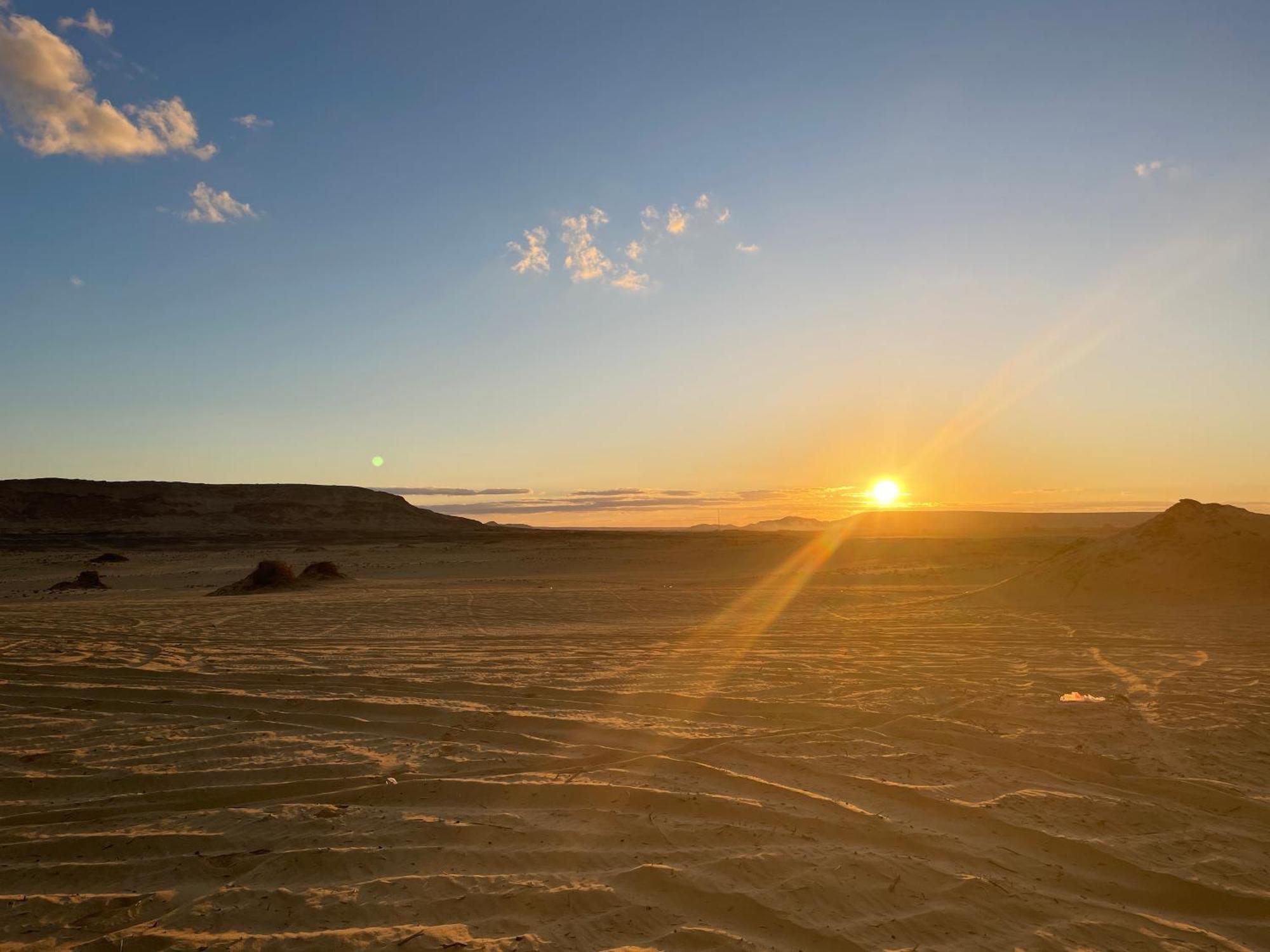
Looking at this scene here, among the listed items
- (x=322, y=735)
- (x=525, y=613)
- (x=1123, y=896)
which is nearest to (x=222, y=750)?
(x=322, y=735)

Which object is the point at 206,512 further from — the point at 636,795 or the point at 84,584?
the point at 636,795

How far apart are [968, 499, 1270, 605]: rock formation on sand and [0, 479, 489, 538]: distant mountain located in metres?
48.2

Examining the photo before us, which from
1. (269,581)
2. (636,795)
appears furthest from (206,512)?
(636,795)

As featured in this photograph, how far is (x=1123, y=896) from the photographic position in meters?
3.21

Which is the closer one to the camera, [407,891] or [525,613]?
[407,891]

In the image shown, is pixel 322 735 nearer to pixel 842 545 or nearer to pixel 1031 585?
pixel 1031 585

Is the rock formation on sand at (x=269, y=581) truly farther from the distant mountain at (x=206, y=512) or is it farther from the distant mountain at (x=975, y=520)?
the distant mountain at (x=975, y=520)

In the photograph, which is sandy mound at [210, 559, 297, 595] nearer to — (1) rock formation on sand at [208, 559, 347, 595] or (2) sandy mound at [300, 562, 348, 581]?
(1) rock formation on sand at [208, 559, 347, 595]

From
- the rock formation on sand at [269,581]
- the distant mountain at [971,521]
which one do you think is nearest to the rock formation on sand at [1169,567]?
the rock formation on sand at [269,581]

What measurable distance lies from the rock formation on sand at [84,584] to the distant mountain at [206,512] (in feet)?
117

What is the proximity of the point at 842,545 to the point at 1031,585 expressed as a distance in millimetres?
24499

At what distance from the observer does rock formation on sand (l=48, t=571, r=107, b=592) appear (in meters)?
20.9

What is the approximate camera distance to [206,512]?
6619 cm

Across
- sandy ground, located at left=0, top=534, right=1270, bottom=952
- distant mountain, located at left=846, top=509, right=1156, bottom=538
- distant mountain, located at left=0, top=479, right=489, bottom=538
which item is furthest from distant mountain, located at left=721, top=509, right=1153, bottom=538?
sandy ground, located at left=0, top=534, right=1270, bottom=952
